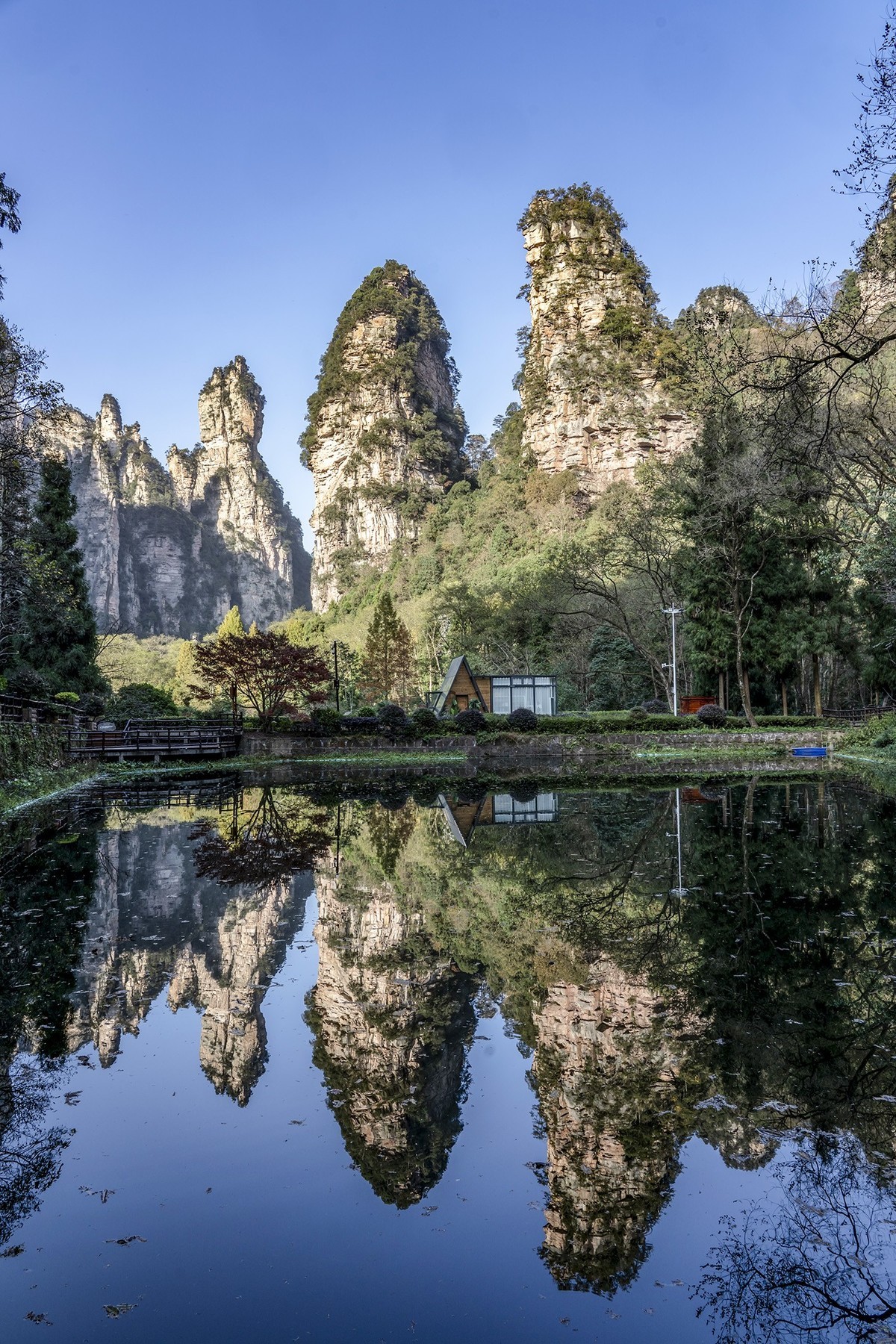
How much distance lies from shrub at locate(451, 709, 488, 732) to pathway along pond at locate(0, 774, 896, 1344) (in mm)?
21960

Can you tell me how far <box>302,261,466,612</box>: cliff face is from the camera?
8938cm

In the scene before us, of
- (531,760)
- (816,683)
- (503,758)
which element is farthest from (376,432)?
(531,760)

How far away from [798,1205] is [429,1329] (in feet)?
5.02

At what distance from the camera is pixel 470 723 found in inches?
1207

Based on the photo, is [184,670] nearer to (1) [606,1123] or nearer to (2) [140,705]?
(2) [140,705]

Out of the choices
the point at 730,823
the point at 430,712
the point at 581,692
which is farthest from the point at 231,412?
the point at 730,823

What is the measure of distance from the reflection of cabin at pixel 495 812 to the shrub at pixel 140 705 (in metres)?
20.1

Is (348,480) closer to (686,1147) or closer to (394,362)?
(394,362)

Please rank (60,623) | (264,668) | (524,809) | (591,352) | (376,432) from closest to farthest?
(524,809) → (264,668) → (60,623) → (591,352) → (376,432)

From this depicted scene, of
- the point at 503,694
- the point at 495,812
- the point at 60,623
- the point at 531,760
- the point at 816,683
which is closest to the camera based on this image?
the point at 495,812

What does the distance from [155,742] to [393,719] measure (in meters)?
8.26

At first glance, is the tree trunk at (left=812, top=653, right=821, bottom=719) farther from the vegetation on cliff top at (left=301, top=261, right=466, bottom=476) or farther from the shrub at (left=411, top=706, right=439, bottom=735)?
the vegetation on cliff top at (left=301, top=261, right=466, bottom=476)

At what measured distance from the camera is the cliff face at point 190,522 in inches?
5167

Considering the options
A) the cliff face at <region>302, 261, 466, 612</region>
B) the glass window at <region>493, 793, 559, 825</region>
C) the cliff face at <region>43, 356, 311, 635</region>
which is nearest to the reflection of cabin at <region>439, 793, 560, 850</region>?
the glass window at <region>493, 793, 559, 825</region>
